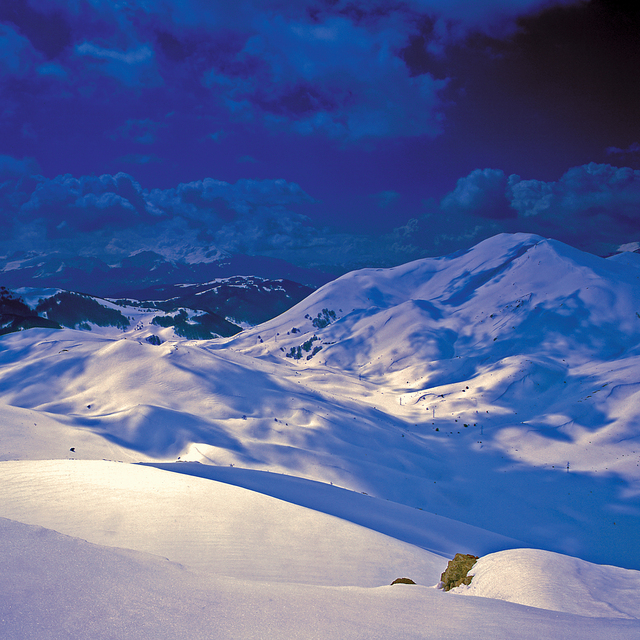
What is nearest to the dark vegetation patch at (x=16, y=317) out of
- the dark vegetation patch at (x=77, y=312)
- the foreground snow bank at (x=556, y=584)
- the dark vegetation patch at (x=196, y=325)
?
the dark vegetation patch at (x=77, y=312)

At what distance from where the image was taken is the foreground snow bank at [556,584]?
5057mm

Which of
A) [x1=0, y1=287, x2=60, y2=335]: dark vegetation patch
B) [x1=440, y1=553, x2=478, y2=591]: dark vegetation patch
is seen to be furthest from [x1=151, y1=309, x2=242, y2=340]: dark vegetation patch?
[x1=440, y1=553, x2=478, y2=591]: dark vegetation patch

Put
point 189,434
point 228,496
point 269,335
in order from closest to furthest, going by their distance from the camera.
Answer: point 228,496
point 189,434
point 269,335

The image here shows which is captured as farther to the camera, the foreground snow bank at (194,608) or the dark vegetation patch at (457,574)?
the dark vegetation patch at (457,574)

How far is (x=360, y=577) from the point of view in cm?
693

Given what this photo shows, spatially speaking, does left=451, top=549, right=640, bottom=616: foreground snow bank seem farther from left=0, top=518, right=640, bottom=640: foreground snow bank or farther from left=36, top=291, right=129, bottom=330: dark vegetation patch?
left=36, top=291, right=129, bottom=330: dark vegetation patch

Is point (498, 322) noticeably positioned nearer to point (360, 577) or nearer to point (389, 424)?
point (389, 424)

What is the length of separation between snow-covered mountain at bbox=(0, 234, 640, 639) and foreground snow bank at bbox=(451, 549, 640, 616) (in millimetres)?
40

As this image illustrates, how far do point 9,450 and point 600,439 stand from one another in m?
34.8

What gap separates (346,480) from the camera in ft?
66.1

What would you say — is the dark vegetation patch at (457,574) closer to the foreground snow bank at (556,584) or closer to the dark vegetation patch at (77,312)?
the foreground snow bank at (556,584)

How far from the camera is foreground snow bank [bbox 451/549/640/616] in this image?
506 cm

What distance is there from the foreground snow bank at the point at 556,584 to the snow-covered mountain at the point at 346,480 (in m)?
0.04

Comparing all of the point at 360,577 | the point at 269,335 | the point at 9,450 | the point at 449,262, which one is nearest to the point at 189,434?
the point at 9,450
